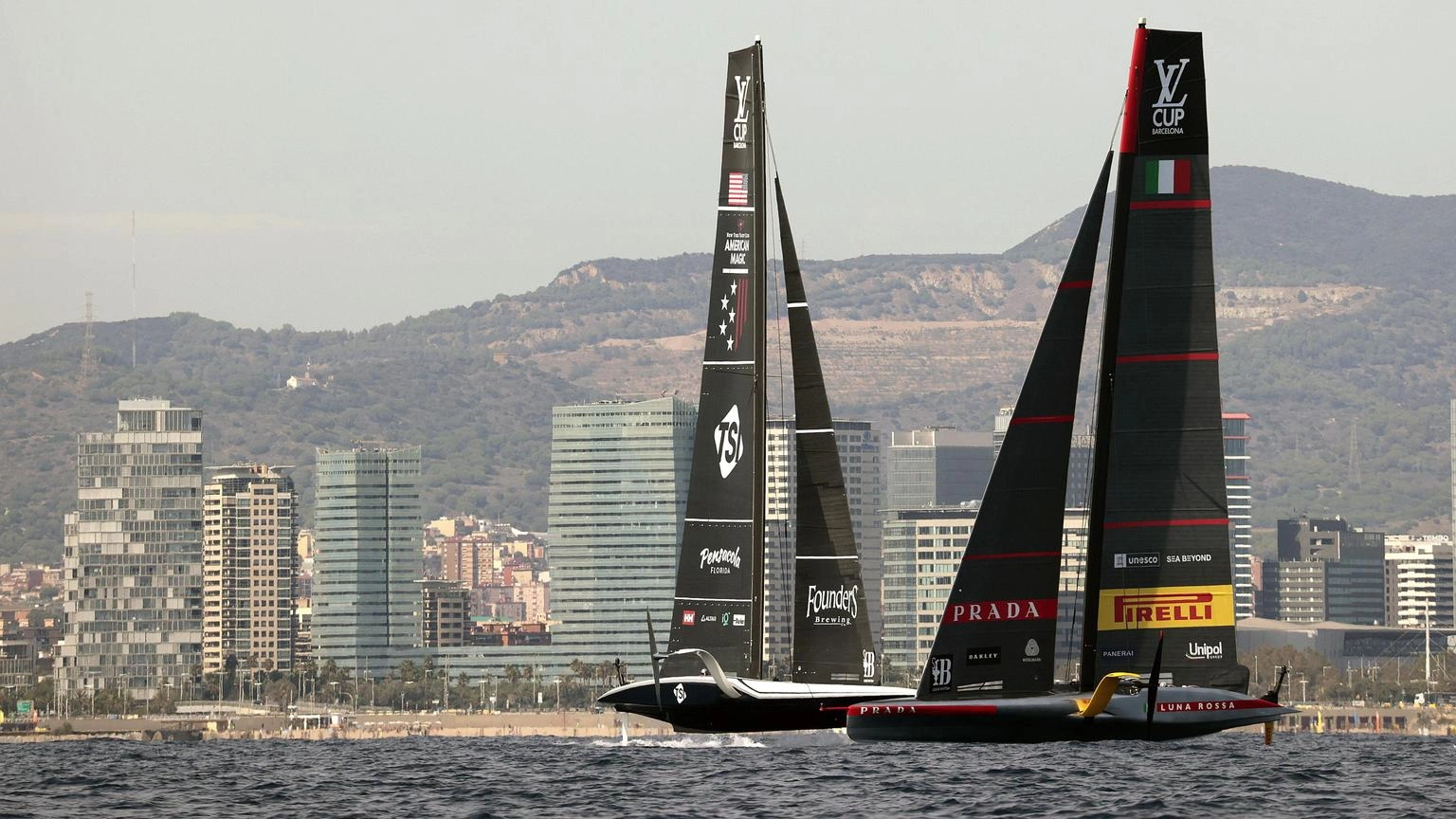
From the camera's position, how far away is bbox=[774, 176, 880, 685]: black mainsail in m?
53.6

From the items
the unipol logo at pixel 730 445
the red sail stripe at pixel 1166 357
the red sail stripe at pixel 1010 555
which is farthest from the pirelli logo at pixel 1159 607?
the unipol logo at pixel 730 445

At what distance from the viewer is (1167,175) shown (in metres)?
43.6

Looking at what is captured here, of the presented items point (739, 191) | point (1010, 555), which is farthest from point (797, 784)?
point (739, 191)

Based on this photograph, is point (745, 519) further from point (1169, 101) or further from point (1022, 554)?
point (1169, 101)

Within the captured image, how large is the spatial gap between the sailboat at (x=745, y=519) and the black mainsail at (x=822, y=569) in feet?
0.10

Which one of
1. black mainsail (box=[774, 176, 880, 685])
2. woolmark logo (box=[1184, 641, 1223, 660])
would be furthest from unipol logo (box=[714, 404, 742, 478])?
woolmark logo (box=[1184, 641, 1223, 660])

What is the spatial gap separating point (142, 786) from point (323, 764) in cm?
1181

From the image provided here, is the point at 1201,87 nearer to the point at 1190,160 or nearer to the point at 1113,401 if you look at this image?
the point at 1190,160

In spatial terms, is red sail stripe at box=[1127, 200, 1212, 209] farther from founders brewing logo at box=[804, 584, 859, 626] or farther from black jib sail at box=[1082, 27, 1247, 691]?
founders brewing logo at box=[804, 584, 859, 626]

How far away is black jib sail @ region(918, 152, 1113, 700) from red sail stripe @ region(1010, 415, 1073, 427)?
2 centimetres

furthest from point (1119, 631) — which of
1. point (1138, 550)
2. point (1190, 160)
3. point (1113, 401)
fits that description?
point (1190, 160)

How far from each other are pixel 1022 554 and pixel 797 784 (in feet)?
21.6

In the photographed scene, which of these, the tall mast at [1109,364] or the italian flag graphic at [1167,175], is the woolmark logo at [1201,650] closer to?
the tall mast at [1109,364]

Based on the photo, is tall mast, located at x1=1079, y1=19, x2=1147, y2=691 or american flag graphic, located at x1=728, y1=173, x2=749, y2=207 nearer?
tall mast, located at x1=1079, y1=19, x2=1147, y2=691
